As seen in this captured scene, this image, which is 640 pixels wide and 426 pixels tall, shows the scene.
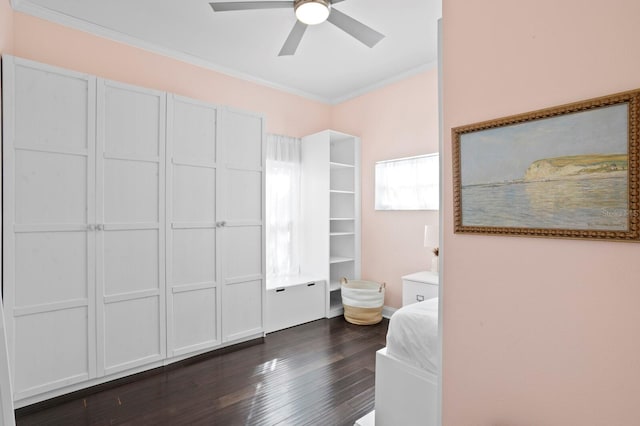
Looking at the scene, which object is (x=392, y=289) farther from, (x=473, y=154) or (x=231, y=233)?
(x=473, y=154)

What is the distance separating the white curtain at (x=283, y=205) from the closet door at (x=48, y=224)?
6.28 ft

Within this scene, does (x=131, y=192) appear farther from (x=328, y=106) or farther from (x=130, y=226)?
(x=328, y=106)

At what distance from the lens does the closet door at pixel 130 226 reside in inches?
91.8

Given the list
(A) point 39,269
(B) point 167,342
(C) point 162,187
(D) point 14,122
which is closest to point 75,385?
(B) point 167,342

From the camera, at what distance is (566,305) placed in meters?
1.03

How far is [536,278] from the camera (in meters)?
1.09

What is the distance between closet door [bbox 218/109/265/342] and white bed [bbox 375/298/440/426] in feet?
5.26

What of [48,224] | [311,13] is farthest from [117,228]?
[311,13]

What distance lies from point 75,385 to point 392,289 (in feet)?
9.87

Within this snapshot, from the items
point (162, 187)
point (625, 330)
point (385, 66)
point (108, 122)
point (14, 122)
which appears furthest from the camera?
point (385, 66)

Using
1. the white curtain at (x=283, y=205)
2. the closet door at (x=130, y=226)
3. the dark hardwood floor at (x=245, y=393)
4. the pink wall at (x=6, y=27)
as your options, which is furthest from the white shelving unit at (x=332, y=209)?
the pink wall at (x=6, y=27)

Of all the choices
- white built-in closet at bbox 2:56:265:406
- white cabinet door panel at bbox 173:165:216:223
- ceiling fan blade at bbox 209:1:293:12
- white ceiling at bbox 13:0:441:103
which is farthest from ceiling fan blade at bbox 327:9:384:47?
white cabinet door panel at bbox 173:165:216:223

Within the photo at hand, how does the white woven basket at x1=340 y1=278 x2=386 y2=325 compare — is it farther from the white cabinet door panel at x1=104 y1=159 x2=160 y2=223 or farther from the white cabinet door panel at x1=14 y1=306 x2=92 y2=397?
the white cabinet door panel at x1=14 y1=306 x2=92 y2=397

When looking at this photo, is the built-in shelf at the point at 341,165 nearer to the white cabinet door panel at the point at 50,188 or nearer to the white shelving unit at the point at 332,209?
the white shelving unit at the point at 332,209
